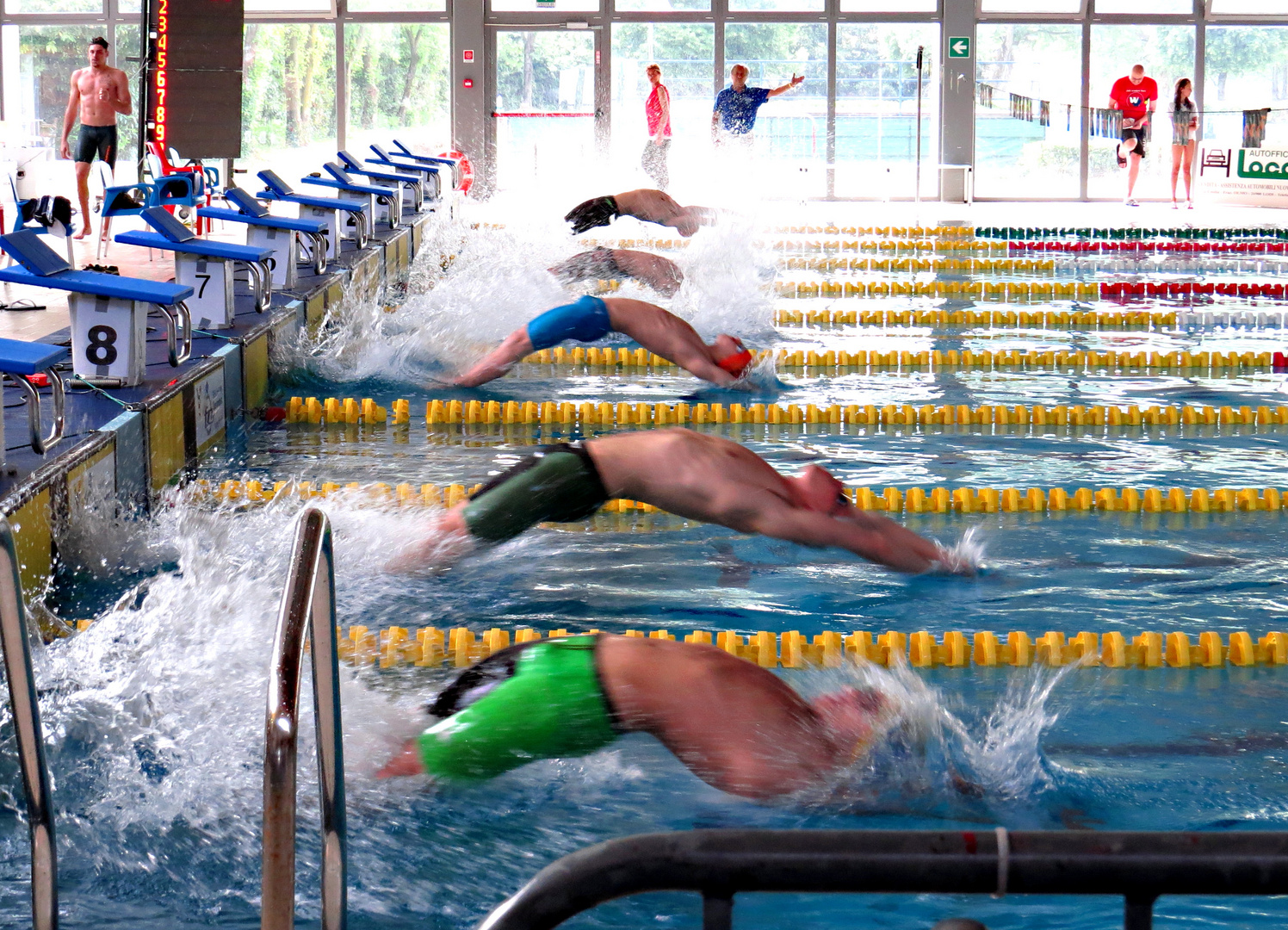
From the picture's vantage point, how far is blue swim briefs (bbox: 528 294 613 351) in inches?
210

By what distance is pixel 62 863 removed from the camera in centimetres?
220

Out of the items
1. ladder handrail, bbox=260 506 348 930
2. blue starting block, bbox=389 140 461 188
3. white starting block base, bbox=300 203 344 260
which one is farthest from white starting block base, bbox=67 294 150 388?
blue starting block, bbox=389 140 461 188

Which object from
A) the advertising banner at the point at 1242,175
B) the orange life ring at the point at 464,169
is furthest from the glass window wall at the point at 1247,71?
the orange life ring at the point at 464,169

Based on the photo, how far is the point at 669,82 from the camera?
59.3ft

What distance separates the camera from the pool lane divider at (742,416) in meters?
5.64

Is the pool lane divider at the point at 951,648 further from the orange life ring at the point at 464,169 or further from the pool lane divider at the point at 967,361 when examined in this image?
the orange life ring at the point at 464,169

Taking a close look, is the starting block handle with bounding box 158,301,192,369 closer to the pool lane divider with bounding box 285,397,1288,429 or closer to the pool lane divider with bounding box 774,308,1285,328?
the pool lane divider with bounding box 285,397,1288,429

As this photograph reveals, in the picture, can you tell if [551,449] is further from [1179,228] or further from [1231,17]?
[1231,17]

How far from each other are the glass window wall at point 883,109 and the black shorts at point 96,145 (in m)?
10.5

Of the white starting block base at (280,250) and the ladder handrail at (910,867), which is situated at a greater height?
the white starting block base at (280,250)

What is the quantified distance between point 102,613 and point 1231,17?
17.7 metres

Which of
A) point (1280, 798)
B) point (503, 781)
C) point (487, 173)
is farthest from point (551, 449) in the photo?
point (487, 173)

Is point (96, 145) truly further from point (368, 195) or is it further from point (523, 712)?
point (523, 712)

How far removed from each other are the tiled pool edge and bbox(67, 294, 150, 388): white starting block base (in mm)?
150
